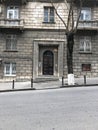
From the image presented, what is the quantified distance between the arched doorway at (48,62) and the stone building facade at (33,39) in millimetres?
453

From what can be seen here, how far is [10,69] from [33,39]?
3.59 meters

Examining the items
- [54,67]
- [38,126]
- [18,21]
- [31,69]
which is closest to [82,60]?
[54,67]

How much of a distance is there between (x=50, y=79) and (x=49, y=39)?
3.97m

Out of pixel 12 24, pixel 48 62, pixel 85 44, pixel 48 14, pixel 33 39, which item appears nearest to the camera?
pixel 12 24

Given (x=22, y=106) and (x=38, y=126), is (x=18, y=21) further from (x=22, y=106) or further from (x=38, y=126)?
(x=38, y=126)

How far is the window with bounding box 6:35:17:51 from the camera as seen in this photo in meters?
34.6

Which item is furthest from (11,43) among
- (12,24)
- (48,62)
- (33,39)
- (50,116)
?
(50,116)

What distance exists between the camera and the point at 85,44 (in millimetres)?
35312

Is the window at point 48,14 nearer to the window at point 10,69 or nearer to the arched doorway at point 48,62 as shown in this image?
the arched doorway at point 48,62

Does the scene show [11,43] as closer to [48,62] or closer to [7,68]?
[7,68]

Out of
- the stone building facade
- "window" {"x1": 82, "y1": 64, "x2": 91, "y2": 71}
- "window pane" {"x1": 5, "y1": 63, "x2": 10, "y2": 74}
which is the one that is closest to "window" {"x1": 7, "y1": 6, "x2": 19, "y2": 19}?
the stone building facade

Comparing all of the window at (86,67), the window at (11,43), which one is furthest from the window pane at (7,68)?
the window at (86,67)

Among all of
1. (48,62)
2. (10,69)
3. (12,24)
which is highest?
(12,24)

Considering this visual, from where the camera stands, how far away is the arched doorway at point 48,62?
35344 mm
